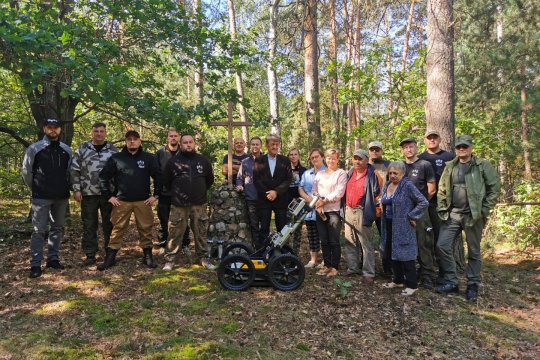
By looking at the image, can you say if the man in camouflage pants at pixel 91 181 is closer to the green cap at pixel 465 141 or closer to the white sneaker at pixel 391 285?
the white sneaker at pixel 391 285

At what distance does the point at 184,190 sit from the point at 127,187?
33.4 inches

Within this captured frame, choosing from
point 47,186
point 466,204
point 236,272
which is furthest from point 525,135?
point 47,186

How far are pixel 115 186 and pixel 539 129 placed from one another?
406 inches

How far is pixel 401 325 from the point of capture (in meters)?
4.47

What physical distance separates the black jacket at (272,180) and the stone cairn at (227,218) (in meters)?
0.72

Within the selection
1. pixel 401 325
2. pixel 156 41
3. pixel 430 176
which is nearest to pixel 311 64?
pixel 156 41

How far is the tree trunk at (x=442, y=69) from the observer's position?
21.8 feet

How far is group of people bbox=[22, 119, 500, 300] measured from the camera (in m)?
5.20

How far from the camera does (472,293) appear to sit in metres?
5.23

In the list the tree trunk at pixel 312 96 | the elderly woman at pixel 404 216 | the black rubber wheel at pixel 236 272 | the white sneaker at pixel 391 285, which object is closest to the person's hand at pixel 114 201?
the black rubber wheel at pixel 236 272

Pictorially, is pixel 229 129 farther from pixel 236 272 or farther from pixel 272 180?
pixel 236 272

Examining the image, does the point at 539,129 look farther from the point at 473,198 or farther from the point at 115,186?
the point at 115,186

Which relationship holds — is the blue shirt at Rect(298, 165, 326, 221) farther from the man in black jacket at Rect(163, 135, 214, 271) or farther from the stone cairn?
the man in black jacket at Rect(163, 135, 214, 271)

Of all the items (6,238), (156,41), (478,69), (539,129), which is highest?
(478,69)
